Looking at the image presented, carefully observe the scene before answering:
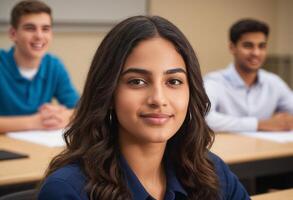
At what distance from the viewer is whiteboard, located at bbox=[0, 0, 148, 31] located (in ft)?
16.3

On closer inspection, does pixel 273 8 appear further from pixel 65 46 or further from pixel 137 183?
pixel 137 183

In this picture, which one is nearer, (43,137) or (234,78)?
(43,137)

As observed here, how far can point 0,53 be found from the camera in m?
3.59

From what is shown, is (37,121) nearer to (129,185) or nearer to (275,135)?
(275,135)

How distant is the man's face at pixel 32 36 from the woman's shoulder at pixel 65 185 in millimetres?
2245

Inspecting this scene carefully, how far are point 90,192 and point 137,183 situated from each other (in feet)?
0.48

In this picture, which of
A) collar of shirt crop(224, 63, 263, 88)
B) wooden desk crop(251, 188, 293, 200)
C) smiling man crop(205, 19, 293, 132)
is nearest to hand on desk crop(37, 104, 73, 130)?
smiling man crop(205, 19, 293, 132)

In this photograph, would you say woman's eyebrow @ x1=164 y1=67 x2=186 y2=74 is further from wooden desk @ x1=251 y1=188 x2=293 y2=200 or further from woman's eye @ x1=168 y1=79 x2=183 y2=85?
wooden desk @ x1=251 y1=188 x2=293 y2=200

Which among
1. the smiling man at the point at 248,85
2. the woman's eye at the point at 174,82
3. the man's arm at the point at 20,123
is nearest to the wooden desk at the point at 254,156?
the smiling man at the point at 248,85

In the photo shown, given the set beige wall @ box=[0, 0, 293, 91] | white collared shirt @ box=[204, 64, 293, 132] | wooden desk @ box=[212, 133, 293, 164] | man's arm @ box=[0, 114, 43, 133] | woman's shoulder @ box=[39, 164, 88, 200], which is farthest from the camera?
beige wall @ box=[0, 0, 293, 91]

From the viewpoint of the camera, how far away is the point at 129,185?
1.46 m

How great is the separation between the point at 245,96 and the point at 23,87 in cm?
149

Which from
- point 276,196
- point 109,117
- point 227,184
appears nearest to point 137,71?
point 109,117

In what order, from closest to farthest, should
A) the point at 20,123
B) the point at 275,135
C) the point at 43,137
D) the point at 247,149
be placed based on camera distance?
the point at 247,149 → the point at 43,137 → the point at 20,123 → the point at 275,135
